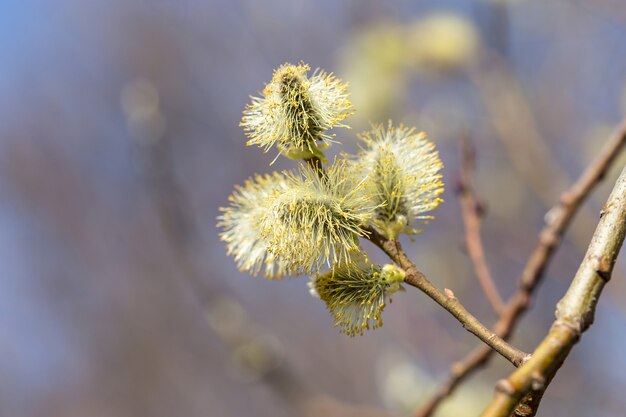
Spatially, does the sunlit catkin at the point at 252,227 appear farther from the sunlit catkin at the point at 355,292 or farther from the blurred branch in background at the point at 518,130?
the blurred branch in background at the point at 518,130

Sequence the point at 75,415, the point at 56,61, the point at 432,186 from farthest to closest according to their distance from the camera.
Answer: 1. the point at 56,61
2. the point at 75,415
3. the point at 432,186

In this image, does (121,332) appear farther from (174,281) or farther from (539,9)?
(539,9)

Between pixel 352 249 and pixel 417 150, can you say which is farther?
pixel 417 150

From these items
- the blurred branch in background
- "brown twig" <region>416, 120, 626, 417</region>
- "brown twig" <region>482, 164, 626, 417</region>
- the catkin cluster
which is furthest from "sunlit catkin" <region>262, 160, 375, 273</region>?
the blurred branch in background

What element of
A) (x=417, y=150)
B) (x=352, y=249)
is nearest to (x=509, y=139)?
(x=417, y=150)

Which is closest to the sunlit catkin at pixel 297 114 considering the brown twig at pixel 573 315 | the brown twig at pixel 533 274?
the brown twig at pixel 573 315

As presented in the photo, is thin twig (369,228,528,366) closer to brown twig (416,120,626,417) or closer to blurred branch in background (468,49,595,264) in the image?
brown twig (416,120,626,417)
